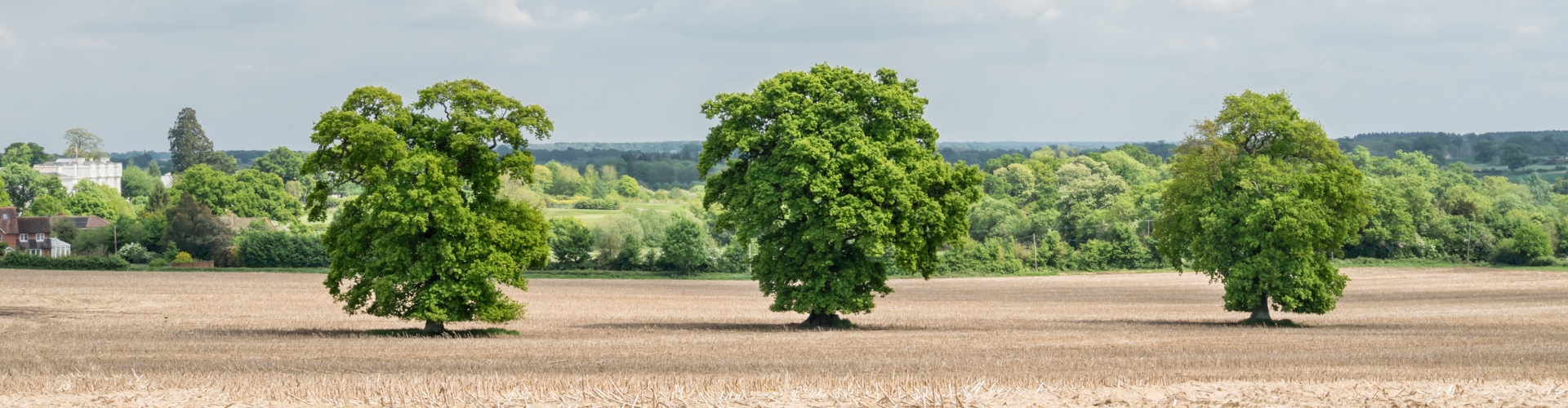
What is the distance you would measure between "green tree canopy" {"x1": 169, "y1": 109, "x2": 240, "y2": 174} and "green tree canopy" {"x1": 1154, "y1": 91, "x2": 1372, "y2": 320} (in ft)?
601

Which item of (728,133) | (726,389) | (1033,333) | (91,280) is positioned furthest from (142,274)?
(726,389)

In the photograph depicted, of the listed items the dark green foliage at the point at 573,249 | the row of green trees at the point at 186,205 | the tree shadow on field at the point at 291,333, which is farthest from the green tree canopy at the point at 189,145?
the tree shadow on field at the point at 291,333

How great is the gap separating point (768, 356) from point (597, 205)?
159 meters

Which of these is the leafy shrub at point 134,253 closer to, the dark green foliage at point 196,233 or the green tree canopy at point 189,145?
the dark green foliage at point 196,233

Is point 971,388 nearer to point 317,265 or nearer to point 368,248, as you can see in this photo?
point 368,248

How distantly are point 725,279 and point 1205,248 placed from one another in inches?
1899

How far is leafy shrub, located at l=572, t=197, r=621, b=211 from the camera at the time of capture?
177875 millimetres

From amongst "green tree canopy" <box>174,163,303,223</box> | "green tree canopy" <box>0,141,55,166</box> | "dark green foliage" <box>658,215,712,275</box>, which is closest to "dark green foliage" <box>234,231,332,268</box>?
"dark green foliage" <box>658,215,712,275</box>

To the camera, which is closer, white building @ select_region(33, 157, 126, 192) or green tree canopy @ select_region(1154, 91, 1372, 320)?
green tree canopy @ select_region(1154, 91, 1372, 320)

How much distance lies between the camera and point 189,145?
7554 inches

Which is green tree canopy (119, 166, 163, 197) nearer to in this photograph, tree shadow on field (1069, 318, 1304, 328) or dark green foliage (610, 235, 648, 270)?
dark green foliage (610, 235, 648, 270)

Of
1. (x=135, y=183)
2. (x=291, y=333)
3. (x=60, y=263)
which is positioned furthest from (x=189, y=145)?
(x=291, y=333)

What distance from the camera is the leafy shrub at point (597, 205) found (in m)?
178

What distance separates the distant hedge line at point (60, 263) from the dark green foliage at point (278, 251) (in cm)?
887
